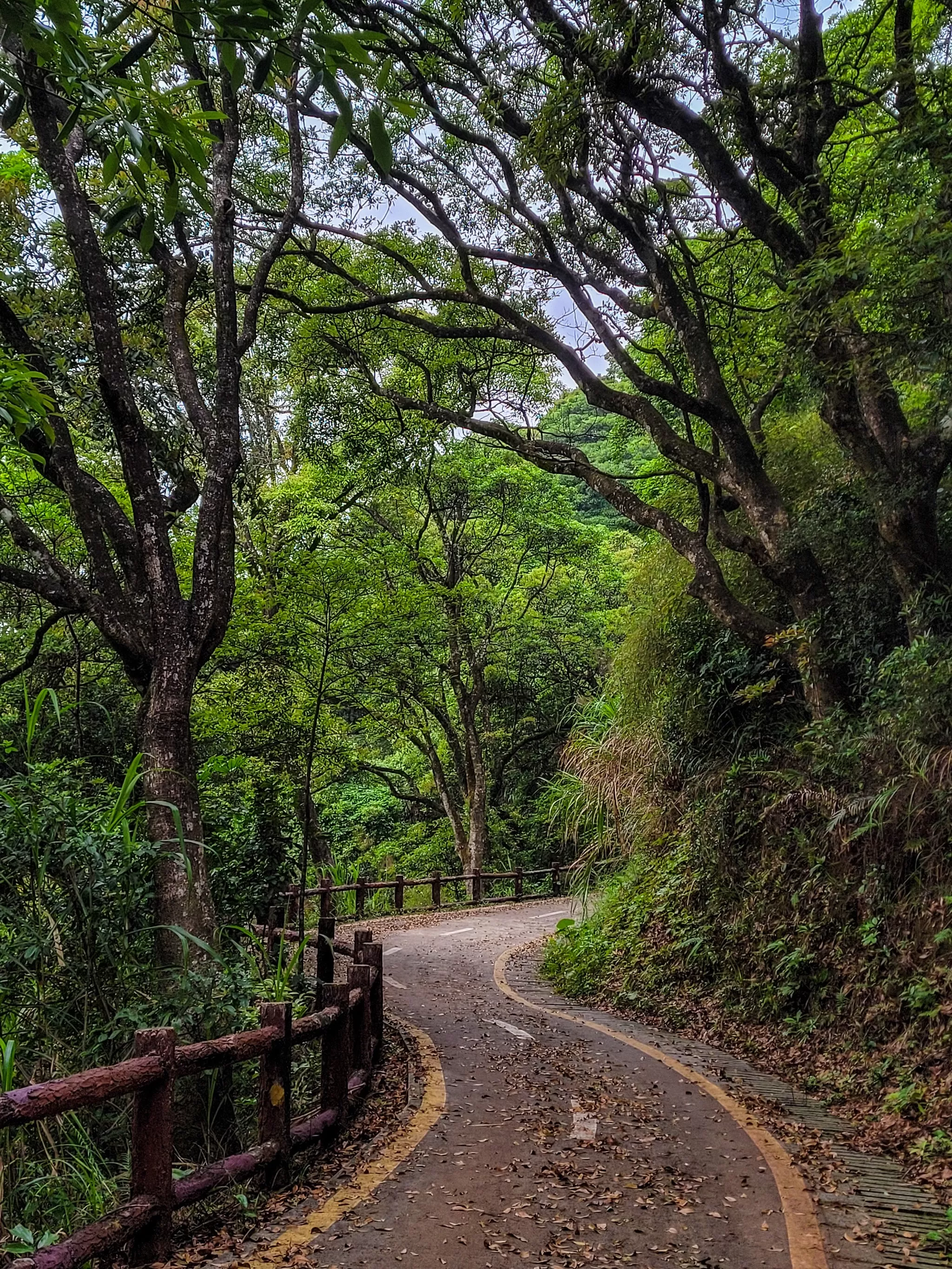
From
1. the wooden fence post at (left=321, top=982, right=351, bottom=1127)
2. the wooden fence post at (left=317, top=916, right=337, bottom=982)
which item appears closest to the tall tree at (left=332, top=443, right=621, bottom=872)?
the wooden fence post at (left=317, top=916, right=337, bottom=982)

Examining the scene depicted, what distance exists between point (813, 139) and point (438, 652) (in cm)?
1387

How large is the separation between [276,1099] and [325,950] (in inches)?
A: 129

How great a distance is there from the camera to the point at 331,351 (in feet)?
44.0

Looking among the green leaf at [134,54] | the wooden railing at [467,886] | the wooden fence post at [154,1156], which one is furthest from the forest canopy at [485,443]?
the wooden railing at [467,886]

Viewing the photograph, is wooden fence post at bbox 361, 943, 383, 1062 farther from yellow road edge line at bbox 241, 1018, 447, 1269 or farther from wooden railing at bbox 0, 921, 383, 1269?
wooden railing at bbox 0, 921, 383, 1269

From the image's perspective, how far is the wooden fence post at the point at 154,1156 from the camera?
3.57 meters

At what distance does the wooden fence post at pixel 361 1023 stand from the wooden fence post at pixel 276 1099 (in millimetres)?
1413

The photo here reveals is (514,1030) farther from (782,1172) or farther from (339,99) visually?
(339,99)

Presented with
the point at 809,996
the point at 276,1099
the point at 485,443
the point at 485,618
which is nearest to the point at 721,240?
the point at 485,443

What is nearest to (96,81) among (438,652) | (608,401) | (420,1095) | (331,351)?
(420,1095)

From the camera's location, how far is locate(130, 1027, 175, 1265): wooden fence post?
357cm

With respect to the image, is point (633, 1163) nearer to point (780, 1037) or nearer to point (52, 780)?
point (780, 1037)

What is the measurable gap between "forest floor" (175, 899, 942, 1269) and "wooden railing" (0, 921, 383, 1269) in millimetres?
336

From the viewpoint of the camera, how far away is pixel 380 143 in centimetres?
201
